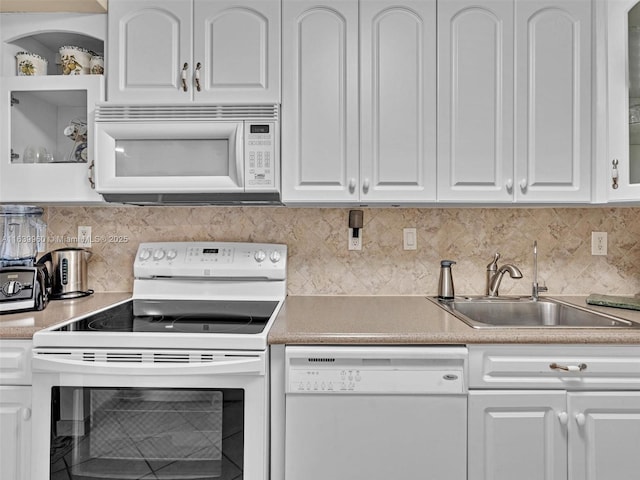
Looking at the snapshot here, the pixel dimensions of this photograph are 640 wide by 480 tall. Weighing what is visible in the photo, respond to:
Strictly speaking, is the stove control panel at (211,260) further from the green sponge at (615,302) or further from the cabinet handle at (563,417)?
the green sponge at (615,302)

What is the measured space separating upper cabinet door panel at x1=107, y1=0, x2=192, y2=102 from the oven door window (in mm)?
1122

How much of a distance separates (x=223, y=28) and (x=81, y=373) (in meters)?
1.36

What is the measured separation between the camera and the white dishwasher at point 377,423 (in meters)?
1.36

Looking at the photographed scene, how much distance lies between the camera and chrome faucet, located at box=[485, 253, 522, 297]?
1.90 metres

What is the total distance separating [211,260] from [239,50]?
0.89 m

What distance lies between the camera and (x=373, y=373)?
1.37 metres

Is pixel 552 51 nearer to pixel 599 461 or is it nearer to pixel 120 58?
pixel 599 461

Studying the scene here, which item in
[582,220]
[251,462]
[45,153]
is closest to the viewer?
[251,462]

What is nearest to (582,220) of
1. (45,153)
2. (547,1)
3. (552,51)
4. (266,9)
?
(552,51)

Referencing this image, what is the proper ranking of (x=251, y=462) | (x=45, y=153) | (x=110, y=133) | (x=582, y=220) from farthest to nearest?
(x=582, y=220) → (x=45, y=153) → (x=110, y=133) → (x=251, y=462)

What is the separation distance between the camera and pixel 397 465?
1360 mm

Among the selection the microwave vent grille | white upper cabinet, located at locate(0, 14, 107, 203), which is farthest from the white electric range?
the microwave vent grille

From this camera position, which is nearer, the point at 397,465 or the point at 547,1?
the point at 397,465

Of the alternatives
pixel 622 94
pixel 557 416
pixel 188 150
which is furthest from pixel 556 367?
pixel 188 150
